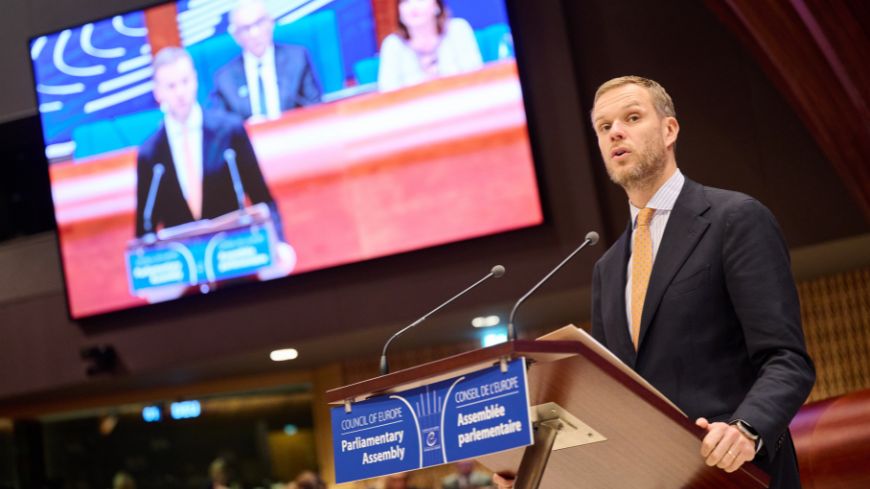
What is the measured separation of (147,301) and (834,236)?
5.53m

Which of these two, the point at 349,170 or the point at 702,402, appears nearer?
the point at 702,402

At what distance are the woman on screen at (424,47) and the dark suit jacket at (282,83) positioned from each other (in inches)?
24.1

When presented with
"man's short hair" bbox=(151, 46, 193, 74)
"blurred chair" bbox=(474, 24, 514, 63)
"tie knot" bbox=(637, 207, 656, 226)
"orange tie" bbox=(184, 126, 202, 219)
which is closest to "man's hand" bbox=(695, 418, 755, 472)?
"tie knot" bbox=(637, 207, 656, 226)

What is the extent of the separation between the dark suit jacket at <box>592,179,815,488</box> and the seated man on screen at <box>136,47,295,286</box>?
6812mm

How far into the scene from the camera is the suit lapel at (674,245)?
2.10m

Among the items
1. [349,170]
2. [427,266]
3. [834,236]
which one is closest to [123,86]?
[349,170]

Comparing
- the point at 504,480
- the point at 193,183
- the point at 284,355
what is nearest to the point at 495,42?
the point at 193,183

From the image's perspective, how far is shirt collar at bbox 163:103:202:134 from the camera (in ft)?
29.5

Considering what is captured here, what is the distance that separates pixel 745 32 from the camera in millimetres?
7551

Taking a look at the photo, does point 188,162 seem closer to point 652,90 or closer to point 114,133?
point 114,133

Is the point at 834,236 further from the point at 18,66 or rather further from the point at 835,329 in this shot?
the point at 18,66

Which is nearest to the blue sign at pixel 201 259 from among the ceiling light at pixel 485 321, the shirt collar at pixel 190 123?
the shirt collar at pixel 190 123

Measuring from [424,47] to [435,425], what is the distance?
681 cm

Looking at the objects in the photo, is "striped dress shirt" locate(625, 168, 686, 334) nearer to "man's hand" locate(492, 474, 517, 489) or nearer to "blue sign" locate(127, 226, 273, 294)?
"man's hand" locate(492, 474, 517, 489)
